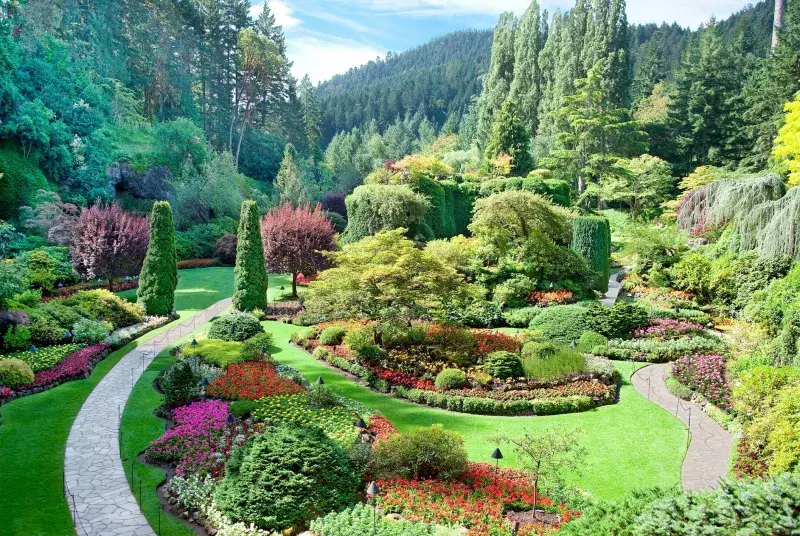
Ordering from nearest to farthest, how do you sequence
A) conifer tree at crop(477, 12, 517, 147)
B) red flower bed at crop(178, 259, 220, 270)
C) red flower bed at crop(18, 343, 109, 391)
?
red flower bed at crop(18, 343, 109, 391) < red flower bed at crop(178, 259, 220, 270) < conifer tree at crop(477, 12, 517, 147)

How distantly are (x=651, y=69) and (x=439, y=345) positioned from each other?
6157 centimetres

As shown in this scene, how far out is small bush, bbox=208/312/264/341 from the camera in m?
19.5

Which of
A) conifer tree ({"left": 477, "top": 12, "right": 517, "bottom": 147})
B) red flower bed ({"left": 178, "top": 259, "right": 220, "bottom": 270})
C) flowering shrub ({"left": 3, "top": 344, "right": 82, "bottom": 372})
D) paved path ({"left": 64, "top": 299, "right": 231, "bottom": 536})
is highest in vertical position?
conifer tree ({"left": 477, "top": 12, "right": 517, "bottom": 147})

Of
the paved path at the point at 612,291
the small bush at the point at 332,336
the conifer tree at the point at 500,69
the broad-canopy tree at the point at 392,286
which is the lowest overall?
the small bush at the point at 332,336

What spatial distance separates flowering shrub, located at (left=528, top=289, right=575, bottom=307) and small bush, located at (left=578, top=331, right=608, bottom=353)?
5.27 m

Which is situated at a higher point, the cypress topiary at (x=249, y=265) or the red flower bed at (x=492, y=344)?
the cypress topiary at (x=249, y=265)

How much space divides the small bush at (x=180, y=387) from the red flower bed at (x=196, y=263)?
20216mm

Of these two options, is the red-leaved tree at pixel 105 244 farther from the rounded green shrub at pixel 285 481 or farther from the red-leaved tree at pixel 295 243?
the rounded green shrub at pixel 285 481

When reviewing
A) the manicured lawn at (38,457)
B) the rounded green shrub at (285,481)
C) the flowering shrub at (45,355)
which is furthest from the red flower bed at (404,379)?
the flowering shrub at (45,355)

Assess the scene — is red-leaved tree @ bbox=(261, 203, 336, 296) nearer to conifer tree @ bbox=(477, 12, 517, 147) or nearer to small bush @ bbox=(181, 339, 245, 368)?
small bush @ bbox=(181, 339, 245, 368)

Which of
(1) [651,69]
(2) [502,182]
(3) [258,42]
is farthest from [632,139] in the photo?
(3) [258,42]

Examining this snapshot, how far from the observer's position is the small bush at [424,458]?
32.6ft

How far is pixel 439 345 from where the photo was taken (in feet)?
Result: 57.9

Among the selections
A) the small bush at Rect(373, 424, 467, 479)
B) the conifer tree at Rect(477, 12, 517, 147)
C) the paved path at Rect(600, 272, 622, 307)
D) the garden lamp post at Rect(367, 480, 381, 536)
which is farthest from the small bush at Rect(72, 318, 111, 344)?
the conifer tree at Rect(477, 12, 517, 147)
